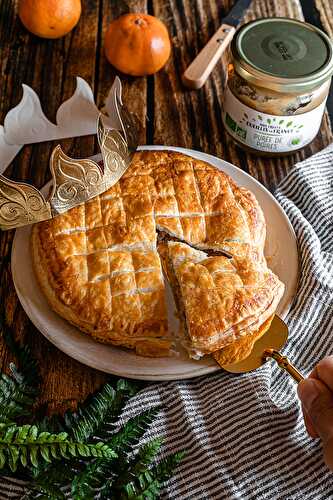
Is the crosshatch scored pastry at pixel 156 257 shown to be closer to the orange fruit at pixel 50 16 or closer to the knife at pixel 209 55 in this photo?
the knife at pixel 209 55

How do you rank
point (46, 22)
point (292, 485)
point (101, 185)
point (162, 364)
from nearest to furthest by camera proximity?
point (292, 485), point (162, 364), point (101, 185), point (46, 22)

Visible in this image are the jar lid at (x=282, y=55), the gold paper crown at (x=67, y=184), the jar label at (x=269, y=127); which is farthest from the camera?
the jar label at (x=269, y=127)

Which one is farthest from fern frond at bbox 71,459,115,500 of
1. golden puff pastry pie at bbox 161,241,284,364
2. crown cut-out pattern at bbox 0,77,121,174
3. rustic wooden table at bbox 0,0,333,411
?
crown cut-out pattern at bbox 0,77,121,174

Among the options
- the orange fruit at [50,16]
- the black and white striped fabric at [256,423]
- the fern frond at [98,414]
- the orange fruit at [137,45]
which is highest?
the orange fruit at [50,16]

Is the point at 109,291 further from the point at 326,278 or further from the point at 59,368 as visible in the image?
the point at 326,278

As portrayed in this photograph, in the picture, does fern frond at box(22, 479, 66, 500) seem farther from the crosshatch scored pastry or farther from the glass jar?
the glass jar

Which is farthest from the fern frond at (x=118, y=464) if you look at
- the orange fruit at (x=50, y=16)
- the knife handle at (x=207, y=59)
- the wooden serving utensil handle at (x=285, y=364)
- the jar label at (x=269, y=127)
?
the orange fruit at (x=50, y=16)

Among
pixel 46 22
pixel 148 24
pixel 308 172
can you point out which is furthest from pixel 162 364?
pixel 46 22
